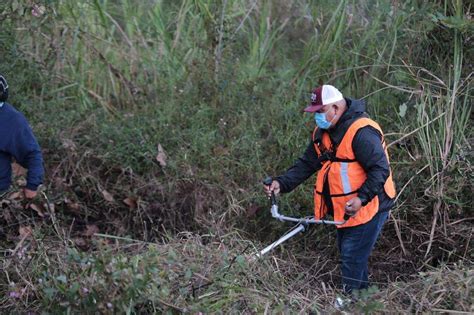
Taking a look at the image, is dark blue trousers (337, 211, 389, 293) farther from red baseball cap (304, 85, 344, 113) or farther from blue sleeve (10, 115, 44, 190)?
blue sleeve (10, 115, 44, 190)

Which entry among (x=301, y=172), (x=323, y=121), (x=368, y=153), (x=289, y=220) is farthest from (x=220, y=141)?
(x=368, y=153)

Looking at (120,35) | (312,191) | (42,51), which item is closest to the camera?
(312,191)

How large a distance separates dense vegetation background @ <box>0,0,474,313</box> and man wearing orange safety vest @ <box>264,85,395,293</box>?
0.35m

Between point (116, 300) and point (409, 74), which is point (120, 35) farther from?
point (116, 300)

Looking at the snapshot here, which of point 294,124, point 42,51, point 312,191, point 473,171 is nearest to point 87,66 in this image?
point 42,51

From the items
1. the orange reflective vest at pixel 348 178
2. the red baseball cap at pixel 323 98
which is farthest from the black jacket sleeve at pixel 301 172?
the red baseball cap at pixel 323 98

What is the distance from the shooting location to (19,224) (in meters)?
5.95

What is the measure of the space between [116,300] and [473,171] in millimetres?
3246

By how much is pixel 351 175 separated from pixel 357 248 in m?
0.51

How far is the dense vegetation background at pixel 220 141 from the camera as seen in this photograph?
186 inches

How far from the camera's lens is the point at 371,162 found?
4805 millimetres

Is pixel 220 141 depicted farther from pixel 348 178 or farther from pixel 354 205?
pixel 354 205

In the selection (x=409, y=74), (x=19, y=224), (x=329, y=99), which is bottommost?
(x=19, y=224)

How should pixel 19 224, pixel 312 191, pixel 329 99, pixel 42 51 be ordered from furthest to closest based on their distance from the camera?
pixel 42 51, pixel 312 191, pixel 19 224, pixel 329 99
